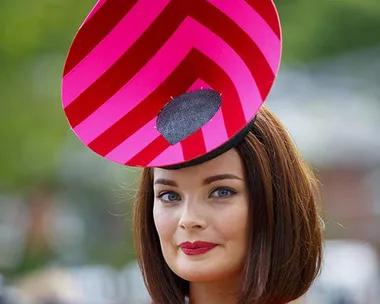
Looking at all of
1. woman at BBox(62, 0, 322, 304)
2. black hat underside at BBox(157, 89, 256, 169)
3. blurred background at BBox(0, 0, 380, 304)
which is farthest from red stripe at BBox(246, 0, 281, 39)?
blurred background at BBox(0, 0, 380, 304)

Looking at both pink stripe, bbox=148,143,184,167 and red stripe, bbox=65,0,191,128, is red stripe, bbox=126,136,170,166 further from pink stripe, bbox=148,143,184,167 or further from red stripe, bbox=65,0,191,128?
red stripe, bbox=65,0,191,128

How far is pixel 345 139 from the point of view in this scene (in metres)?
23.2

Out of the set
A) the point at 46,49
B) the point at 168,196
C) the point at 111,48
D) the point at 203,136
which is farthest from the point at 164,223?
the point at 46,49

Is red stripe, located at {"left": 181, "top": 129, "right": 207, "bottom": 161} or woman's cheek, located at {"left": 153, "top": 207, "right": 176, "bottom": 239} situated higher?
red stripe, located at {"left": 181, "top": 129, "right": 207, "bottom": 161}

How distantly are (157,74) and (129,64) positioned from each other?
86 millimetres

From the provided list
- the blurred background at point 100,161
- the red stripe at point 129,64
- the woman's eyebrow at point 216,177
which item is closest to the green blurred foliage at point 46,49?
the blurred background at point 100,161

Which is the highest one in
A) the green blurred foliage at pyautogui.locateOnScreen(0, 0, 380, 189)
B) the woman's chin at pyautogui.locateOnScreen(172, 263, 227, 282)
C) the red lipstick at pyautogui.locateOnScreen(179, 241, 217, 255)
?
the green blurred foliage at pyautogui.locateOnScreen(0, 0, 380, 189)

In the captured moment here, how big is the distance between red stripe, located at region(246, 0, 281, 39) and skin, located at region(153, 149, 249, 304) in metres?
0.38

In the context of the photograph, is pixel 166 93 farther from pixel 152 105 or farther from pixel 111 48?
pixel 111 48

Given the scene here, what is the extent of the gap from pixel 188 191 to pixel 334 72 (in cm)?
1384

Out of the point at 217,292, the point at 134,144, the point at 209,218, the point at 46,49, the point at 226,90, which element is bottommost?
the point at 217,292

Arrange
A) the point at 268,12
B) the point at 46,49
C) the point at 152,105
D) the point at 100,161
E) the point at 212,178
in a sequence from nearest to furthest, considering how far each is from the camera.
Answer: the point at 268,12 < the point at 212,178 < the point at 152,105 < the point at 46,49 < the point at 100,161

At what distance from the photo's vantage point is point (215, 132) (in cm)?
346

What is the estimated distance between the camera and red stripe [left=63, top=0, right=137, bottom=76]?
11.9 ft
